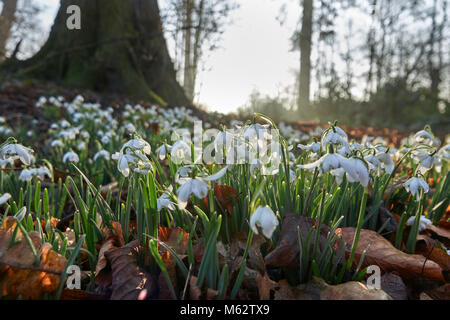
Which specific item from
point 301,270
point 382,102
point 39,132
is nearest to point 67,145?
point 39,132

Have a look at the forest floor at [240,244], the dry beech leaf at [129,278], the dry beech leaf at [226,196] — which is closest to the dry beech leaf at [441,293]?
the forest floor at [240,244]

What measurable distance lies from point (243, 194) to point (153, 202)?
1.07 ft

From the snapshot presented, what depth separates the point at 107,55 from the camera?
22.4ft

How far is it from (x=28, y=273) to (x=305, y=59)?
44.8 feet

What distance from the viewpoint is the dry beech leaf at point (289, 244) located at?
38.0 inches

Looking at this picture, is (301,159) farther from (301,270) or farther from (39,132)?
(39,132)

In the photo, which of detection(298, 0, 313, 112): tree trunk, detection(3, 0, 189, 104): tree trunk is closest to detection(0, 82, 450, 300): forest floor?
detection(3, 0, 189, 104): tree trunk

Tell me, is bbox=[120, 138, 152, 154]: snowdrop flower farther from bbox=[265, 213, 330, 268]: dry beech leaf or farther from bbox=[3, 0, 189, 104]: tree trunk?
bbox=[3, 0, 189, 104]: tree trunk

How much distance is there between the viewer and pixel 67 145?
298 cm

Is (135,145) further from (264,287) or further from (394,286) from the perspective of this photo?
(394,286)

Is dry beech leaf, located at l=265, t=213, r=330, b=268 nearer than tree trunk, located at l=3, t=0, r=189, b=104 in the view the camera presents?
Yes

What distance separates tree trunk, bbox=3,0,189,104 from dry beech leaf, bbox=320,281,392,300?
6.38 m

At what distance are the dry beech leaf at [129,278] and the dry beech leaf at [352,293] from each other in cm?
45

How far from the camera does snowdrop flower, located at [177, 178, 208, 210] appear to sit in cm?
88
